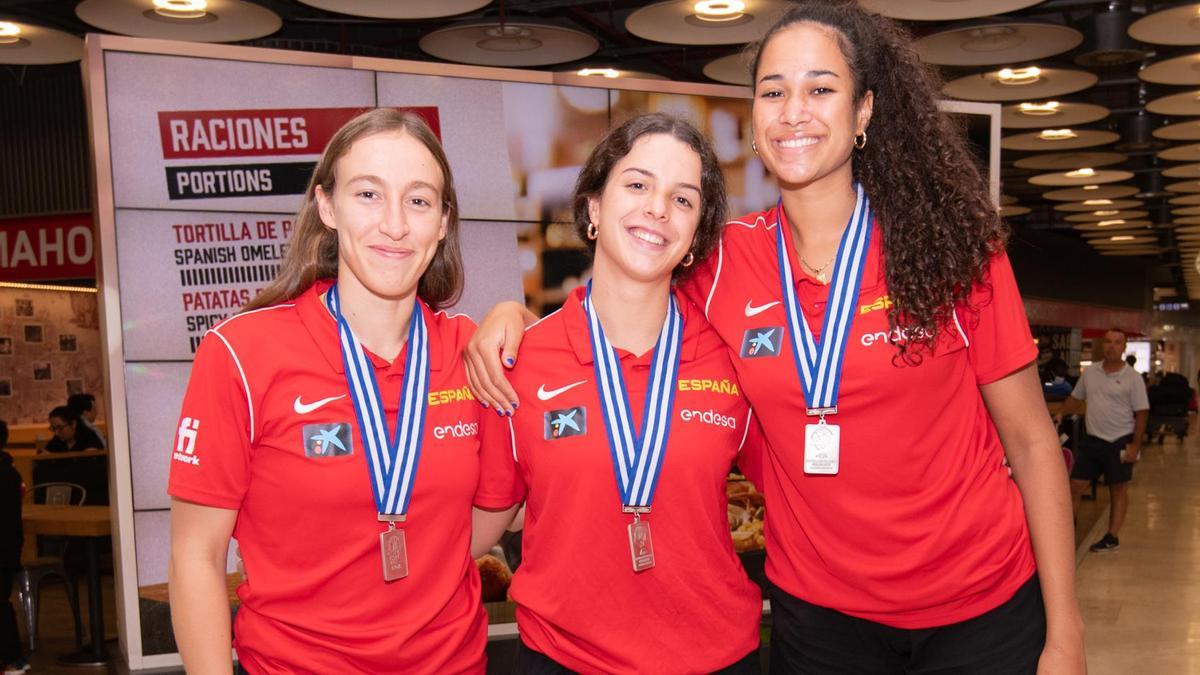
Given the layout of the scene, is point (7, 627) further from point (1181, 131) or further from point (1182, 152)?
point (1182, 152)

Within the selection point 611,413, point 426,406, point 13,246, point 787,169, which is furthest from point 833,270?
point 13,246

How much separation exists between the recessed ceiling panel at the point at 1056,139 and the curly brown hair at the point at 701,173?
33.1 ft

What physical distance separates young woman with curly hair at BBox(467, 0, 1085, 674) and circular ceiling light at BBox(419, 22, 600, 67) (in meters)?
5.33

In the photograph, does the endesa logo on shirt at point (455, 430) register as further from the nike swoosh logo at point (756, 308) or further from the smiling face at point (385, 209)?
the nike swoosh logo at point (756, 308)

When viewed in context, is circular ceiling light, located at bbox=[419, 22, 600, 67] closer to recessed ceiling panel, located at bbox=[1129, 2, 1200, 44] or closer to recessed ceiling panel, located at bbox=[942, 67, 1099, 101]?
recessed ceiling panel, located at bbox=[942, 67, 1099, 101]

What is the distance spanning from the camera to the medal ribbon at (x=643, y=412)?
1.91m

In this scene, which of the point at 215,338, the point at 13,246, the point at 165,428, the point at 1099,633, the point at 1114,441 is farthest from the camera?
the point at 13,246

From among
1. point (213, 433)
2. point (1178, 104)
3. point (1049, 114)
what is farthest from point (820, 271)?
point (1049, 114)

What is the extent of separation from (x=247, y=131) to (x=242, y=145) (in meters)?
0.06

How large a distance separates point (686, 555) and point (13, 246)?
11.2m

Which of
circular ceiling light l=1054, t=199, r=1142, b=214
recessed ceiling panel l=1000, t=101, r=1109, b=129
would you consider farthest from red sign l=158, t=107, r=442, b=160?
circular ceiling light l=1054, t=199, r=1142, b=214

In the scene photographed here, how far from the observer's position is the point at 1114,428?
29.5 feet

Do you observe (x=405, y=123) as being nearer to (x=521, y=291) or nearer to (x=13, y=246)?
(x=521, y=291)

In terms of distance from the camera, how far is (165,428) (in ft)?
13.7
